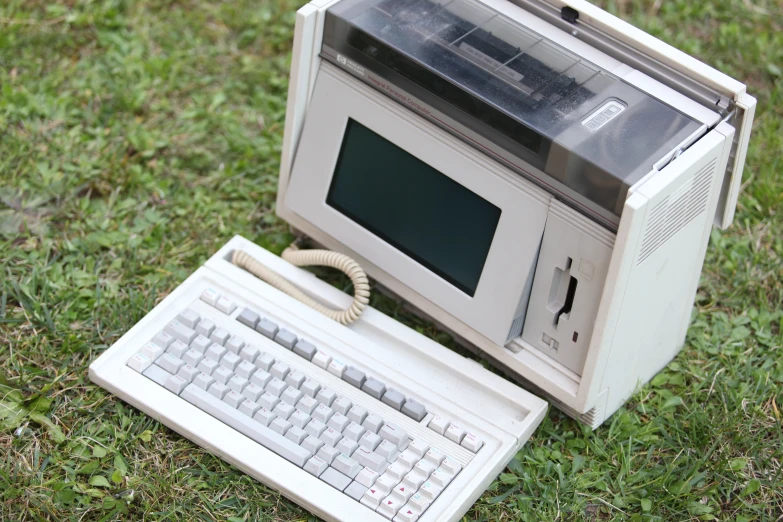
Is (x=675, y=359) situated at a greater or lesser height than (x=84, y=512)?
greater

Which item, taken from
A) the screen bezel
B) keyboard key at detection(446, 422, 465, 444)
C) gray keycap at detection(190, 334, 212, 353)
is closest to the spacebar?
gray keycap at detection(190, 334, 212, 353)

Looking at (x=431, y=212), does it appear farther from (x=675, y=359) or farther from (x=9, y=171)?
(x=9, y=171)

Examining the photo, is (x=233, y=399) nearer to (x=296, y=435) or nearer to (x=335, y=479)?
(x=296, y=435)

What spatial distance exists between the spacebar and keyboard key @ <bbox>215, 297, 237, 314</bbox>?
25cm

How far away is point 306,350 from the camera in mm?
2502

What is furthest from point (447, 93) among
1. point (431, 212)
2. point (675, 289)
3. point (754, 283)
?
point (754, 283)

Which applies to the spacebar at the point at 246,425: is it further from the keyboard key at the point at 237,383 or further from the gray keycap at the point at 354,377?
the gray keycap at the point at 354,377

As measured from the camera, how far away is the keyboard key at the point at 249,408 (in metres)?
2.38

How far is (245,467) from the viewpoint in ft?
7.59

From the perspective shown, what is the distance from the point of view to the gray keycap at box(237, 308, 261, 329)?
2.56m

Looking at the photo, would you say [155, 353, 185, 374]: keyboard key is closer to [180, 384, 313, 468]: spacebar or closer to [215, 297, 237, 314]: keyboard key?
[180, 384, 313, 468]: spacebar

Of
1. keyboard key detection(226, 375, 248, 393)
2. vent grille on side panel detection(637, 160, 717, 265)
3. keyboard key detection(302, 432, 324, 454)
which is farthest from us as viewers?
keyboard key detection(226, 375, 248, 393)

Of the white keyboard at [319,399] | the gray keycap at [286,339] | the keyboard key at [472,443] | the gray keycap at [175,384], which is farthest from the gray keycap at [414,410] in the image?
the gray keycap at [175,384]

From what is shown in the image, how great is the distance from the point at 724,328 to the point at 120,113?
205 cm
